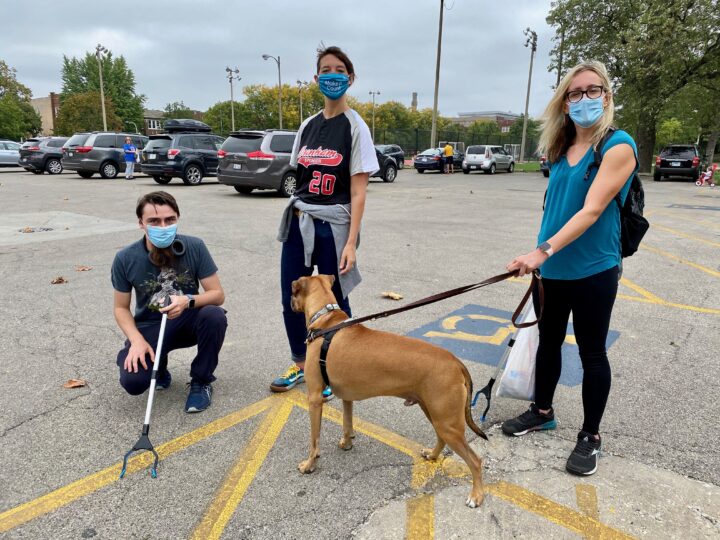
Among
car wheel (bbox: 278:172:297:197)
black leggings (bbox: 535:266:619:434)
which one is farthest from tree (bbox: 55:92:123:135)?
black leggings (bbox: 535:266:619:434)

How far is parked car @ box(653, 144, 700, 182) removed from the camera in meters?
24.4

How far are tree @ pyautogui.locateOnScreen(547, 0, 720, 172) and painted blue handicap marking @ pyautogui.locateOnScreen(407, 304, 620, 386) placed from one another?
81.3 feet

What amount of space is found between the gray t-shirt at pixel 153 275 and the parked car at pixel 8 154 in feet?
95.9

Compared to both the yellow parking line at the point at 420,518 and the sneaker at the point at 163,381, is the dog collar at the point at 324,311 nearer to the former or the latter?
the yellow parking line at the point at 420,518

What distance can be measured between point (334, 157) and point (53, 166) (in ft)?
80.5

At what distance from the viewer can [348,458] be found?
261 centimetres

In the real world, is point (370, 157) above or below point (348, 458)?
above

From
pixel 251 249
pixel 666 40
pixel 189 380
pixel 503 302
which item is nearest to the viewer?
pixel 189 380

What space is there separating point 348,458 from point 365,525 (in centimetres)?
52

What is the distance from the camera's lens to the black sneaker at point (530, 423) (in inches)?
111

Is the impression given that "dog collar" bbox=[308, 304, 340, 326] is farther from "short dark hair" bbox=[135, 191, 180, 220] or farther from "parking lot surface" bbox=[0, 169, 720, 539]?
"short dark hair" bbox=[135, 191, 180, 220]

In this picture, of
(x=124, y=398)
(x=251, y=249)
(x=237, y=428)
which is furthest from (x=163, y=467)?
(x=251, y=249)

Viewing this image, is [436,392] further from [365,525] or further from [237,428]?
[237,428]

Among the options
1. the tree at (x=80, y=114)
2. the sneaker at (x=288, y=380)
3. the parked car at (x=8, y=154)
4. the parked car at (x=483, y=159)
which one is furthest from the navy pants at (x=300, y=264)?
the tree at (x=80, y=114)
